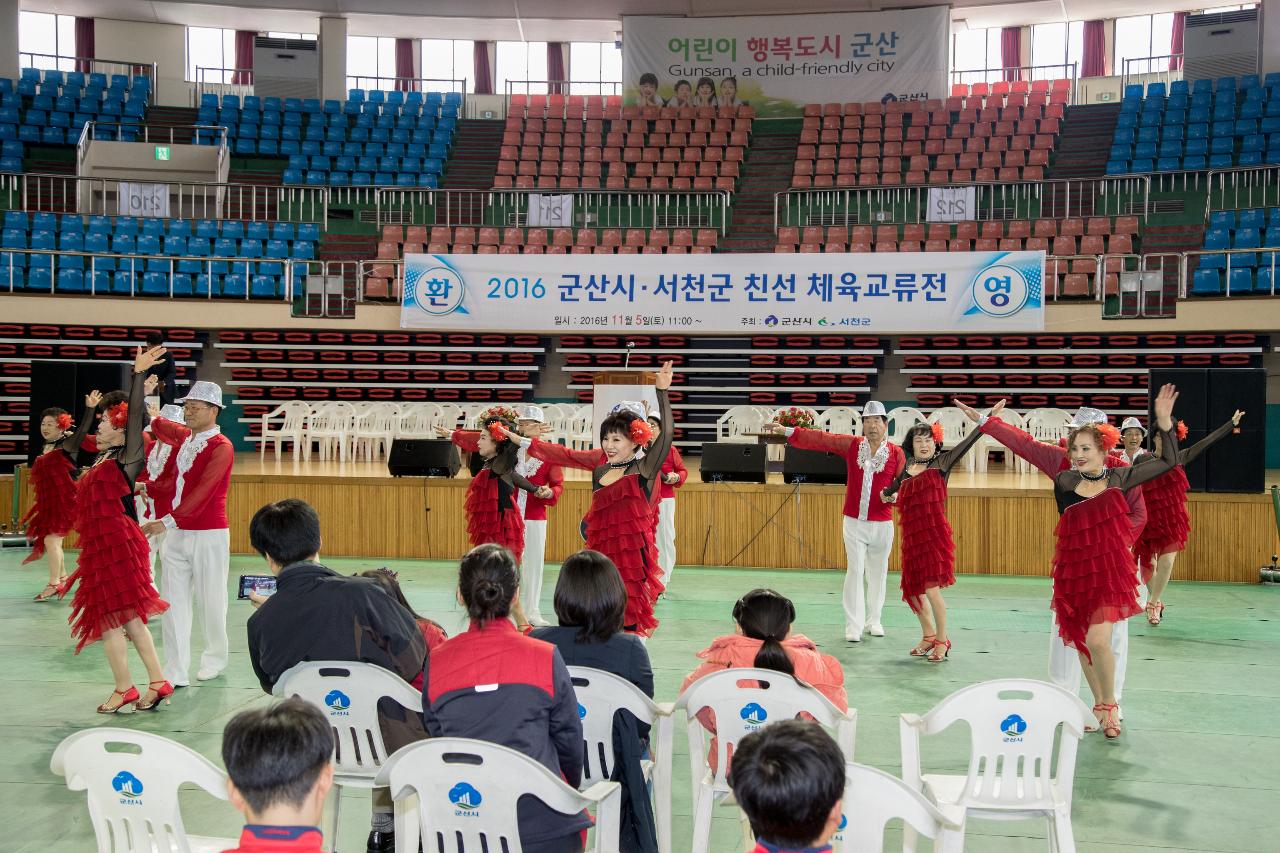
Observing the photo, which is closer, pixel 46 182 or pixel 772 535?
pixel 772 535

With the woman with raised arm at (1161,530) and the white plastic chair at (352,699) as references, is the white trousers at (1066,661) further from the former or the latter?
the white plastic chair at (352,699)

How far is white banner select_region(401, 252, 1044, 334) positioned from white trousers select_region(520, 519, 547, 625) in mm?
7306

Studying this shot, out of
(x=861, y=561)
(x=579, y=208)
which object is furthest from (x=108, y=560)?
(x=579, y=208)

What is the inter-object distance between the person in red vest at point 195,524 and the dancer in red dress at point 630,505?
2213 mm

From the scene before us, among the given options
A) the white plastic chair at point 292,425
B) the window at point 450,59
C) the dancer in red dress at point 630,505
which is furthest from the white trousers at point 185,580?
Answer: the window at point 450,59

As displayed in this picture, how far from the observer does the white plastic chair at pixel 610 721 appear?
11.5 feet

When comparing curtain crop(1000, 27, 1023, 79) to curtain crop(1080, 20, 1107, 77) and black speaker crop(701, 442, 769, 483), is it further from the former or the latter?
black speaker crop(701, 442, 769, 483)

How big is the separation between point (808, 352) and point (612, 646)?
13.7 meters

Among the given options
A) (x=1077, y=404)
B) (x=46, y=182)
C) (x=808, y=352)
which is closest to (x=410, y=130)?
(x=46, y=182)

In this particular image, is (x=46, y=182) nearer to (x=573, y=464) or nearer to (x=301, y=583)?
(x=573, y=464)

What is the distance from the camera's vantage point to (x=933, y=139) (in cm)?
2112

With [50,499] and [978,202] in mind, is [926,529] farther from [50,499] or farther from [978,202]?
[978,202]

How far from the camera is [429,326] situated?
1535 centimetres

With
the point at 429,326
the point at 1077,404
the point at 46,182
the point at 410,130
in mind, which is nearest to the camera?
the point at 429,326
